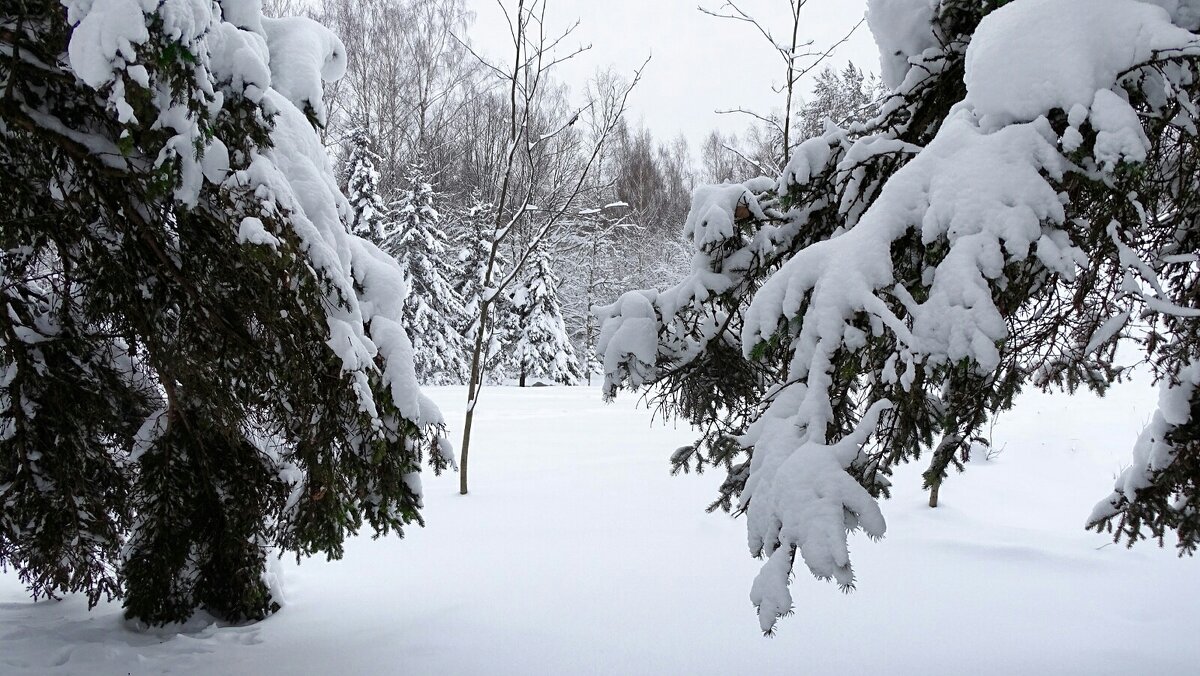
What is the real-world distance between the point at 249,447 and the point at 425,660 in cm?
142

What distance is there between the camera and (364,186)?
18.2 meters

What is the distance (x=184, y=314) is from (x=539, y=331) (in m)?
20.5

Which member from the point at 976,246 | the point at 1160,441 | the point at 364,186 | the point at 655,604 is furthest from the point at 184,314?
the point at 364,186

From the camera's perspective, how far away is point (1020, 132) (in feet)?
6.16

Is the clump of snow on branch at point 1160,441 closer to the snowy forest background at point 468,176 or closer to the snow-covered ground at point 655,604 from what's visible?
the snow-covered ground at point 655,604

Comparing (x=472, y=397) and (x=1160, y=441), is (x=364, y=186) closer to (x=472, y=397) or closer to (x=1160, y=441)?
(x=472, y=397)

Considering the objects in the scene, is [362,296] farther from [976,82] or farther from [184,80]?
[976,82]

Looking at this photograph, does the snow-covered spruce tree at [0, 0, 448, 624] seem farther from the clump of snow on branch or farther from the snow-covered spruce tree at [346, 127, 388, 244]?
the snow-covered spruce tree at [346, 127, 388, 244]

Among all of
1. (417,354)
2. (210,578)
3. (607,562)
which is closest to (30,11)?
(210,578)

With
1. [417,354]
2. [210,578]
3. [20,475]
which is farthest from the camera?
[417,354]

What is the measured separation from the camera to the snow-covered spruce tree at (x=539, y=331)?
2316cm

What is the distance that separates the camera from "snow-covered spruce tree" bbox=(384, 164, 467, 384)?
66.8 feet

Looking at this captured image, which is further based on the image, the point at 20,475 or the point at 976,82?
the point at 20,475

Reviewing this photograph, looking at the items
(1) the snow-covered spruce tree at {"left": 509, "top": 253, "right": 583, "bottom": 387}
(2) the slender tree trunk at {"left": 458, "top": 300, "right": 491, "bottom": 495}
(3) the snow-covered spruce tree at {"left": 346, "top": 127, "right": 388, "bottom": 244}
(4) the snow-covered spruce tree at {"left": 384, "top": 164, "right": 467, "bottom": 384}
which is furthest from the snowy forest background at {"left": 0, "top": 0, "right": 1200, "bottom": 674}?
(1) the snow-covered spruce tree at {"left": 509, "top": 253, "right": 583, "bottom": 387}
